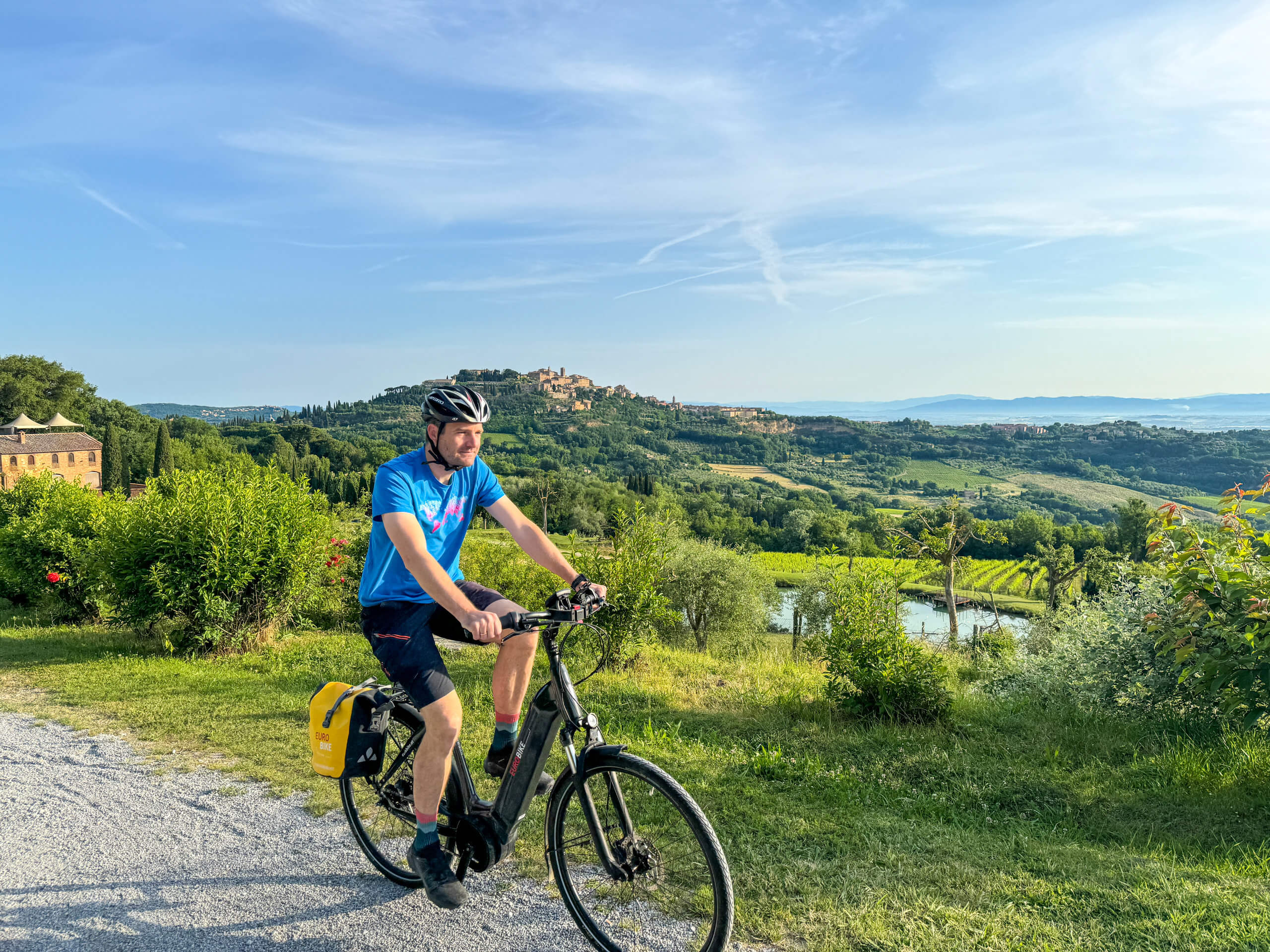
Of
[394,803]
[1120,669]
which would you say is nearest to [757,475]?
[1120,669]

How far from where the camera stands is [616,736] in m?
6.36

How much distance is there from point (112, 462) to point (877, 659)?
82765 millimetres

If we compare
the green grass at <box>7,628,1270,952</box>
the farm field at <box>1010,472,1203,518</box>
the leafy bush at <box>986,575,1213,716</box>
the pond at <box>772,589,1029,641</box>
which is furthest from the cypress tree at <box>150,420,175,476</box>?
the farm field at <box>1010,472,1203,518</box>

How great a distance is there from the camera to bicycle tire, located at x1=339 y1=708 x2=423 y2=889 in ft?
11.9

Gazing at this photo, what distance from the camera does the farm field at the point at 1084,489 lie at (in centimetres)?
9625

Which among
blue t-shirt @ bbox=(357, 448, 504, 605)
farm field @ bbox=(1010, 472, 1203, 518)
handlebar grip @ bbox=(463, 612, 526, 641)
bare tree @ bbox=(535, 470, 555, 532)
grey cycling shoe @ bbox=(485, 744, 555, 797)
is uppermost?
blue t-shirt @ bbox=(357, 448, 504, 605)

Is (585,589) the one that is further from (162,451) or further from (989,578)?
(162,451)

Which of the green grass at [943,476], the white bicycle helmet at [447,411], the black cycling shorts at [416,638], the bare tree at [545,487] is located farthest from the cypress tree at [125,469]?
the green grass at [943,476]

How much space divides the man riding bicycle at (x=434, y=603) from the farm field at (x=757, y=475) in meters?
114

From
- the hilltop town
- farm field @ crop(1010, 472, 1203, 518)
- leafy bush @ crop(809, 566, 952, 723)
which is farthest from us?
the hilltop town

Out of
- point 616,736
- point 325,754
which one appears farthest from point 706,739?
point 325,754

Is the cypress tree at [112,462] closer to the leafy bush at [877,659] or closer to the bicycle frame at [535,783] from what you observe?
the leafy bush at [877,659]

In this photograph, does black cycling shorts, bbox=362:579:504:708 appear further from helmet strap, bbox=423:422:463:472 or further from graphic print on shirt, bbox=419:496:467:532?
helmet strap, bbox=423:422:463:472

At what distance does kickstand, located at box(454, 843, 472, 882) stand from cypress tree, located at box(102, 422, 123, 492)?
82362 millimetres
